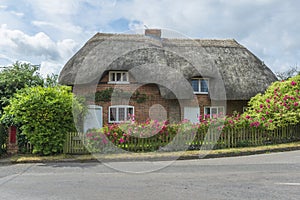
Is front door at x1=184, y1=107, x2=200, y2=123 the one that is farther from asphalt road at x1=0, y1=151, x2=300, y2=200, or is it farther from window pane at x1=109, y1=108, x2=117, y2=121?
asphalt road at x1=0, y1=151, x2=300, y2=200

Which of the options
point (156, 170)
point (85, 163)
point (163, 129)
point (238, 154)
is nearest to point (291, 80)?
point (238, 154)

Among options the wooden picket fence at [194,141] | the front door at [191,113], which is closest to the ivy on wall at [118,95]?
the front door at [191,113]

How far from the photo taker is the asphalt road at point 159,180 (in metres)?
6.11

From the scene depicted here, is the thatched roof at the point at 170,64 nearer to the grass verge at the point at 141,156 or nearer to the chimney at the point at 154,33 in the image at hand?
the chimney at the point at 154,33

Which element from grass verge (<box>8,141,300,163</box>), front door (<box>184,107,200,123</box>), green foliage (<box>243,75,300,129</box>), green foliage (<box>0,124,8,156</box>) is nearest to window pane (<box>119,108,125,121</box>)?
front door (<box>184,107,200,123</box>)

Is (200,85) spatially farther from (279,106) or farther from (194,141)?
(194,141)

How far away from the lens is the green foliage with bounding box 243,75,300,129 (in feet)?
46.5

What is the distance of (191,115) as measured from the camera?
2039 cm

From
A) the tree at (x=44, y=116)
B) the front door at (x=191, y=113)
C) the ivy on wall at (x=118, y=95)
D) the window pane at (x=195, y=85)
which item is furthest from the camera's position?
the window pane at (x=195, y=85)

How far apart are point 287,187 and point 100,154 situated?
716cm

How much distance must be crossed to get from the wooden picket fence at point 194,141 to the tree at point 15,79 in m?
4.78

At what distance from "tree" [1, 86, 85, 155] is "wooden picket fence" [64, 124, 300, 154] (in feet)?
1.64

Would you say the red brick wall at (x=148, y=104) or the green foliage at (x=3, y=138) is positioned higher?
the red brick wall at (x=148, y=104)

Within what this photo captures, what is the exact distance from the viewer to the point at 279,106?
583 inches
